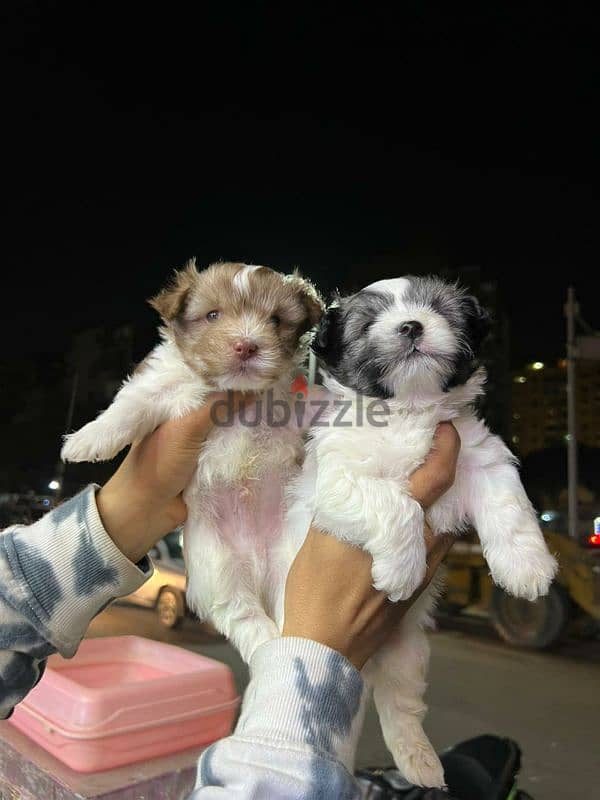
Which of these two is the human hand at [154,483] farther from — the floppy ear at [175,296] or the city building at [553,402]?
the city building at [553,402]

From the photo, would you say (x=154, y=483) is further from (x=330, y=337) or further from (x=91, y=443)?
(x=330, y=337)

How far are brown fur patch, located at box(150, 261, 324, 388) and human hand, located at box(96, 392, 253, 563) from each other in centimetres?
7

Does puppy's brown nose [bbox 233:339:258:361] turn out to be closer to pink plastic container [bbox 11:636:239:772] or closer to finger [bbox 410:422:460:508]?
finger [bbox 410:422:460:508]

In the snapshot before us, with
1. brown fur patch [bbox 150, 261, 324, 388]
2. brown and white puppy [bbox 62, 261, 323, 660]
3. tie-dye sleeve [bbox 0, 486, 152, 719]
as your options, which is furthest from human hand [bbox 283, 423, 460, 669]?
tie-dye sleeve [bbox 0, 486, 152, 719]

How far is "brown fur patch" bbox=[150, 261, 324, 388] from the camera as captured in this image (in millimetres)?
864

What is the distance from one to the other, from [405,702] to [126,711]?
102 centimetres

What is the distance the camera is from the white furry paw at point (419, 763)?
2.61 feet

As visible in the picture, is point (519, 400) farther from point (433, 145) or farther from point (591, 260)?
point (433, 145)

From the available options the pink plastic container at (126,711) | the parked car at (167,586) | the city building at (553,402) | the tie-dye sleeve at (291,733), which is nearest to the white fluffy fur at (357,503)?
the tie-dye sleeve at (291,733)

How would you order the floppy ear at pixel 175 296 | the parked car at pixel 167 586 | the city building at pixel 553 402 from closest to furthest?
the floppy ear at pixel 175 296 → the parked car at pixel 167 586 → the city building at pixel 553 402

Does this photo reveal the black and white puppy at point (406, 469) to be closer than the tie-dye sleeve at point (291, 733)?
No

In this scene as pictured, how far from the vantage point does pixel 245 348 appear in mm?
848

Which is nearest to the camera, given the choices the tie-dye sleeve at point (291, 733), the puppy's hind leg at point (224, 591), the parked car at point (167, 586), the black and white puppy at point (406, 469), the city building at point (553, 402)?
the tie-dye sleeve at point (291, 733)

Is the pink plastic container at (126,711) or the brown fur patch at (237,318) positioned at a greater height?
the brown fur patch at (237,318)
